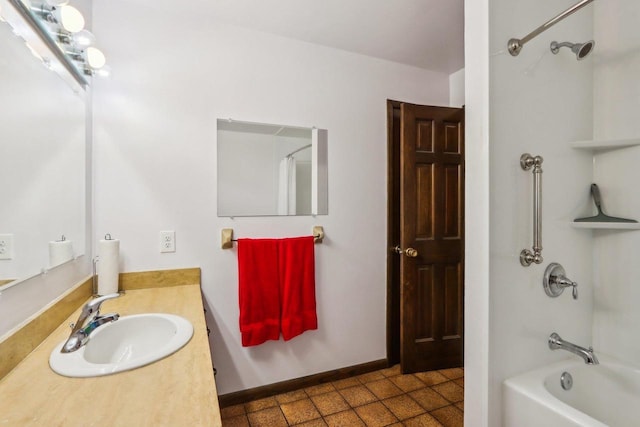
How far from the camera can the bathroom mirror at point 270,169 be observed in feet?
6.29

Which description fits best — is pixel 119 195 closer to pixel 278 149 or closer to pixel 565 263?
pixel 278 149

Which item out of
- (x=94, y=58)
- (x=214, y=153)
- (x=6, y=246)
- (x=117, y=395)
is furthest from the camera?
(x=214, y=153)

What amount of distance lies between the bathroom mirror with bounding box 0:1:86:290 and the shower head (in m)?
2.04

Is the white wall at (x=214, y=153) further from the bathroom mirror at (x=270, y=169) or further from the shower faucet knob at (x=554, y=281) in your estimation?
the shower faucet knob at (x=554, y=281)

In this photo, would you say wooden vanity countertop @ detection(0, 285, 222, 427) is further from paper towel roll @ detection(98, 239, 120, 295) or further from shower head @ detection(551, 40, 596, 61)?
shower head @ detection(551, 40, 596, 61)

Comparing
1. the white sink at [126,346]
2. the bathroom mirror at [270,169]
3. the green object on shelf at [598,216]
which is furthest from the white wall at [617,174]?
the white sink at [126,346]

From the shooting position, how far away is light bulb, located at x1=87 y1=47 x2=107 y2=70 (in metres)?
1.41

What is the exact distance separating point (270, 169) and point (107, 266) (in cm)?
105

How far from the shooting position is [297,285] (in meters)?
2.01

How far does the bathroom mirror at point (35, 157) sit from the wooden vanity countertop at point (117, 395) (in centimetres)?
29

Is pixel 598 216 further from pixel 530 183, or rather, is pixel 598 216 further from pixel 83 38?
pixel 83 38

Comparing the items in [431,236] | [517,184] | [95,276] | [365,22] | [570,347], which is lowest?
[570,347]

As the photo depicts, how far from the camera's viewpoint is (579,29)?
58.2 inches

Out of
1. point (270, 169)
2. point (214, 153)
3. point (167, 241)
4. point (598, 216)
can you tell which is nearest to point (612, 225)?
point (598, 216)
